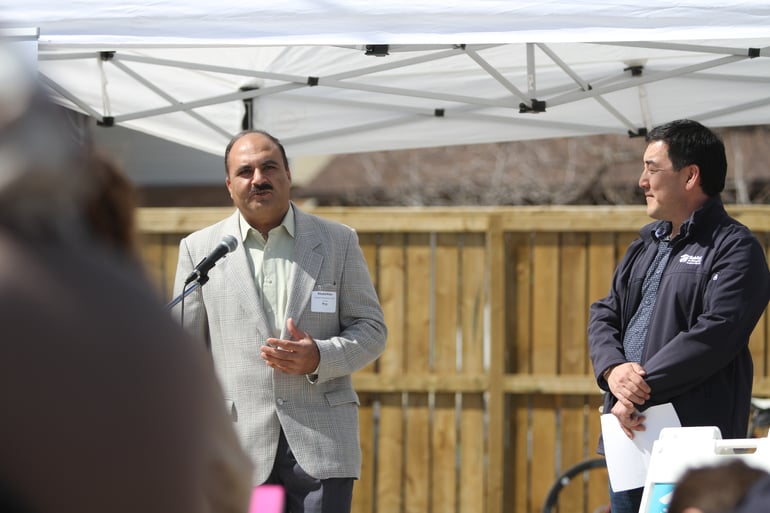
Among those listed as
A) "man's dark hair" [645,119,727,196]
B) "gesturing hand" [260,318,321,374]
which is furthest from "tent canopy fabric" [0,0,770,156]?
"gesturing hand" [260,318,321,374]

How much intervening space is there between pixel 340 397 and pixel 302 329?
31 cm

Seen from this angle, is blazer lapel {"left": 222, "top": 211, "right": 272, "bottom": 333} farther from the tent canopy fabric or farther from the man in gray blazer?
the tent canopy fabric

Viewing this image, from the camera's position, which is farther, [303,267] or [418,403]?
[418,403]

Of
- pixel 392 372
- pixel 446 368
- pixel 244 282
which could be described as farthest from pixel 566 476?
pixel 244 282

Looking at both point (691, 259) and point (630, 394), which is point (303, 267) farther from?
point (691, 259)

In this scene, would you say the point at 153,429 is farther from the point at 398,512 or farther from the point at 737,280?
the point at 398,512

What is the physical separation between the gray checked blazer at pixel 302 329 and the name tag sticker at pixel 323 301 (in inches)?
0.7

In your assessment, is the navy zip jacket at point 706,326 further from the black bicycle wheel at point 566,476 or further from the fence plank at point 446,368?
the fence plank at point 446,368

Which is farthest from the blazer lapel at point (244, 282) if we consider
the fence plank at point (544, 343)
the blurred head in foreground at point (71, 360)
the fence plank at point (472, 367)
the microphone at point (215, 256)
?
the blurred head in foreground at point (71, 360)

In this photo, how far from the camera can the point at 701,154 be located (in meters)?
4.06

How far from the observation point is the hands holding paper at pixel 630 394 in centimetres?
383

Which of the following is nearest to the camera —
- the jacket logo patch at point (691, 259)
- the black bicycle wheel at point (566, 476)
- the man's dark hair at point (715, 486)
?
the man's dark hair at point (715, 486)

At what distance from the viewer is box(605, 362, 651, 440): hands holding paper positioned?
151 inches

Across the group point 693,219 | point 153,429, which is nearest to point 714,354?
point 693,219
